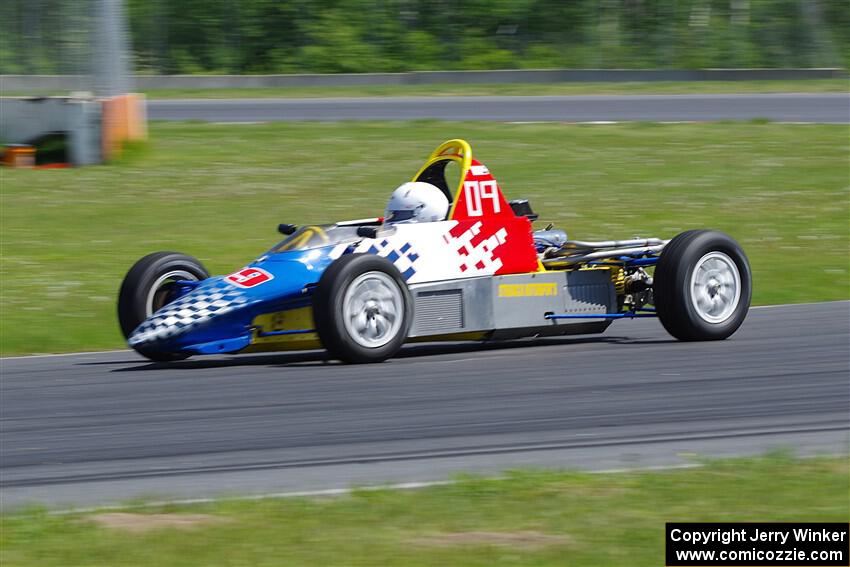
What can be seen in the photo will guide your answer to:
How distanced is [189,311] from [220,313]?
234 mm

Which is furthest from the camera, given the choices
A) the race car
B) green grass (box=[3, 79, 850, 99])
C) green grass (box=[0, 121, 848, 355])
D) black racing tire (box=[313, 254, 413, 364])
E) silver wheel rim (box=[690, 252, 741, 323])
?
green grass (box=[3, 79, 850, 99])

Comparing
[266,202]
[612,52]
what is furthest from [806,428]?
[612,52]

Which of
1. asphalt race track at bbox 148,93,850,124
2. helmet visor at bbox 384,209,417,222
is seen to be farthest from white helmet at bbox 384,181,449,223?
asphalt race track at bbox 148,93,850,124

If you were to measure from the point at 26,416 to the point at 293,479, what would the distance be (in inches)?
98.4

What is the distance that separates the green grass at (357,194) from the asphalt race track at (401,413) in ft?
9.56

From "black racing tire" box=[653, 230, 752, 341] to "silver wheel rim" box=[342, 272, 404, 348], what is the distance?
217cm

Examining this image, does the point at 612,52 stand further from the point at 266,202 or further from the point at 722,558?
the point at 722,558

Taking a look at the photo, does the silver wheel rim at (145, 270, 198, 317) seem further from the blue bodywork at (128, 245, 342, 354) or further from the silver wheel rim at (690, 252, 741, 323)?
the silver wheel rim at (690, 252, 741, 323)

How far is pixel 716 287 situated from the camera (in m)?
10.6

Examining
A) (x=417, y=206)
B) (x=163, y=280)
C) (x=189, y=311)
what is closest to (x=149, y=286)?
(x=163, y=280)

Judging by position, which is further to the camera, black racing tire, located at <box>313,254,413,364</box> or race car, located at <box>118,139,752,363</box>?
race car, located at <box>118,139,752,363</box>

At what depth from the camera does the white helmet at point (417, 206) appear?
34.1ft

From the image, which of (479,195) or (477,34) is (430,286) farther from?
(477,34)

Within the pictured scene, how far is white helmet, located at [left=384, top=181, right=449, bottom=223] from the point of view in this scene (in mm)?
10406
